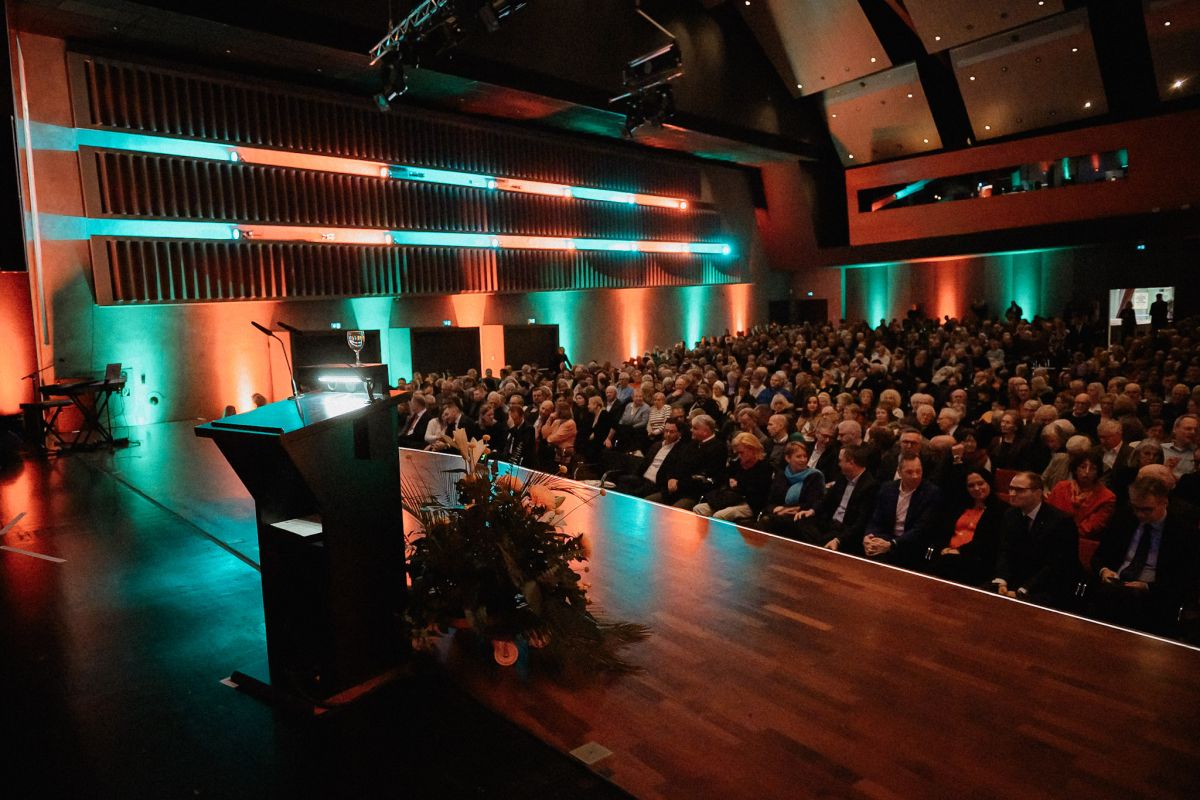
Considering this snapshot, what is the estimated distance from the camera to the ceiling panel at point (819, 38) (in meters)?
14.0

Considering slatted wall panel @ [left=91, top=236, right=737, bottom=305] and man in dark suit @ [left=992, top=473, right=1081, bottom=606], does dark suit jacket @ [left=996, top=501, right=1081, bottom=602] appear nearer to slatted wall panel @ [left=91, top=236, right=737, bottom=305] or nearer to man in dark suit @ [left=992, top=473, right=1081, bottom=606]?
man in dark suit @ [left=992, top=473, right=1081, bottom=606]

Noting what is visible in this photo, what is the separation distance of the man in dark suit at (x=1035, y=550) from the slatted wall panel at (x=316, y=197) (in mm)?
10281

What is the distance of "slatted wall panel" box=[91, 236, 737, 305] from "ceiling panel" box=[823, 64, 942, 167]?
18.0ft

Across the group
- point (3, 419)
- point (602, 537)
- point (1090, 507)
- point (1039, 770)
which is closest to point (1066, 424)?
point (1090, 507)

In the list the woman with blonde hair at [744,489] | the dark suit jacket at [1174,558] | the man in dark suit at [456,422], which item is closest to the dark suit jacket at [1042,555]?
the dark suit jacket at [1174,558]

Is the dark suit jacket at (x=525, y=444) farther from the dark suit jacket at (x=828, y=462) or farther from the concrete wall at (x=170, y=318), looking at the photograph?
the concrete wall at (x=170, y=318)

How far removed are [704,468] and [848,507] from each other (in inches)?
50.9

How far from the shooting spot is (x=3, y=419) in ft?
28.3

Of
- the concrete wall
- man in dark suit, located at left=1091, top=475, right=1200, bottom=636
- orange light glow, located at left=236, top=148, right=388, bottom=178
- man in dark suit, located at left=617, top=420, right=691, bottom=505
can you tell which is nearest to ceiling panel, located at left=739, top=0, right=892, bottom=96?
the concrete wall

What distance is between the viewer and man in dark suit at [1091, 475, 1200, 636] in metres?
3.17

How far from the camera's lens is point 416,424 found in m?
8.13

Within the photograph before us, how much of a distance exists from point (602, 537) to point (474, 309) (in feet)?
34.8

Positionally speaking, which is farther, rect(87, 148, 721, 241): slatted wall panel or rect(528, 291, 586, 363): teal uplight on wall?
rect(528, 291, 586, 363): teal uplight on wall

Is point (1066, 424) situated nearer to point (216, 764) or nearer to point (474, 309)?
point (216, 764)
